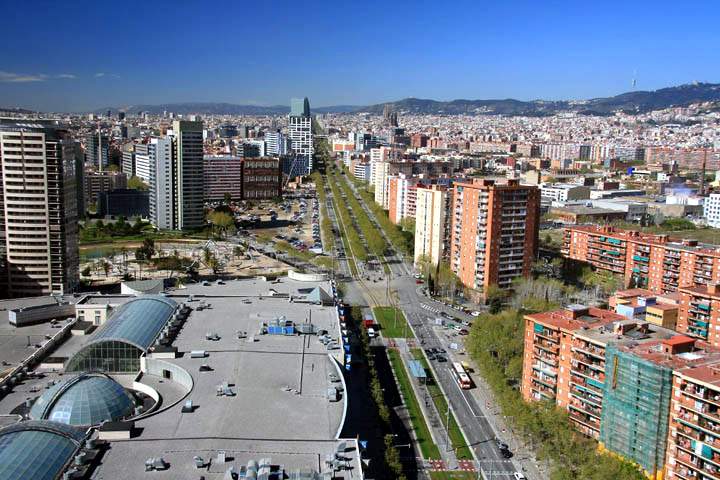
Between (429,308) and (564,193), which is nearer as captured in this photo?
(429,308)

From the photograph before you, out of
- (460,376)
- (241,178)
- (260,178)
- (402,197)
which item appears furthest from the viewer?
(260,178)

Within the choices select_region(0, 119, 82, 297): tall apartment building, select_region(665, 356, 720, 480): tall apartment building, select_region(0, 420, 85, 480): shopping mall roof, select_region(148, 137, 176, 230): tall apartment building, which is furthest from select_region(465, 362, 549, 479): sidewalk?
select_region(148, 137, 176, 230): tall apartment building

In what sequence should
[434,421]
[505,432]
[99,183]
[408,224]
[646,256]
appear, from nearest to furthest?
1. [505,432]
2. [434,421]
3. [646,256]
4. [408,224]
5. [99,183]

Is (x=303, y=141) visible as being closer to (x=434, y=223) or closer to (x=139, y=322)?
(x=434, y=223)

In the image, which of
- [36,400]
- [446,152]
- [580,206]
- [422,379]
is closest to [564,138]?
[446,152]

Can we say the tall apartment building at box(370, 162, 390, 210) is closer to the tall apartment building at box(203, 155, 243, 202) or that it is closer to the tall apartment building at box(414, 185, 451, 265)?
the tall apartment building at box(203, 155, 243, 202)

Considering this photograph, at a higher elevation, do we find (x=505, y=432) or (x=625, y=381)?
(x=625, y=381)

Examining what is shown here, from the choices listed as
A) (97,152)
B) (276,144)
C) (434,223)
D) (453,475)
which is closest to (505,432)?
(453,475)
